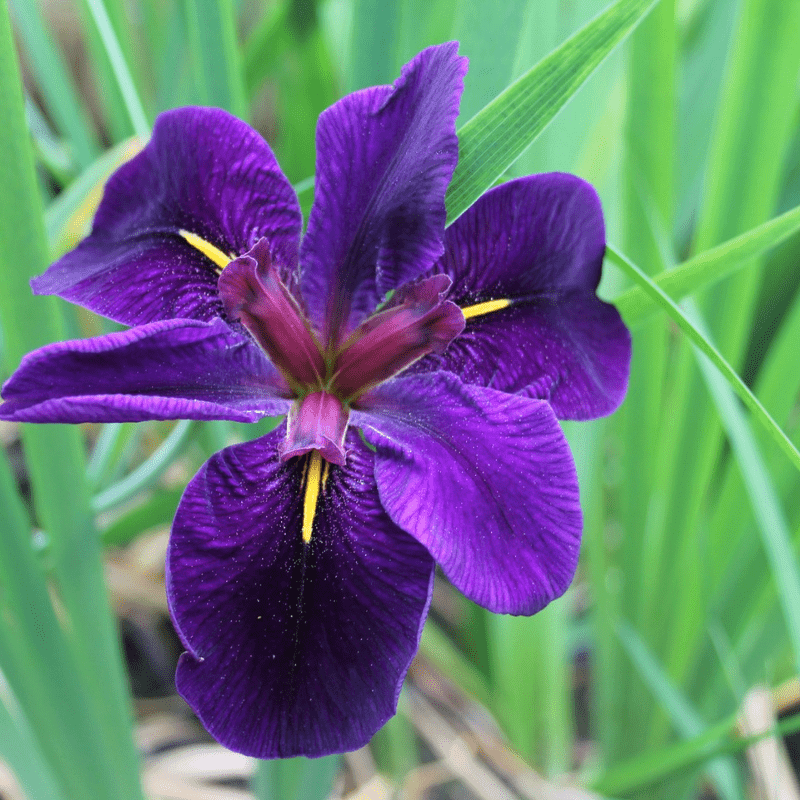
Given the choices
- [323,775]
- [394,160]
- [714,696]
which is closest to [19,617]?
[323,775]

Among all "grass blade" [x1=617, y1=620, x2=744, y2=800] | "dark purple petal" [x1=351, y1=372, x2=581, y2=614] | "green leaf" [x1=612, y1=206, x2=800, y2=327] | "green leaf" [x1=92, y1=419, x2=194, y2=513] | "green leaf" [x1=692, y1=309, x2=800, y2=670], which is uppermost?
"green leaf" [x1=92, y1=419, x2=194, y2=513]

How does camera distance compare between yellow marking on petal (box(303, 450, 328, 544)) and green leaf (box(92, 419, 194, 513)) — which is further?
green leaf (box(92, 419, 194, 513))

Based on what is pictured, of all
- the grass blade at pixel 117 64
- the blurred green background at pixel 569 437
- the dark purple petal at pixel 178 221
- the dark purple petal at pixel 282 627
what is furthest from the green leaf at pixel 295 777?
the grass blade at pixel 117 64

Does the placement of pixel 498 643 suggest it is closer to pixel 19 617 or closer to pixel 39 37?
pixel 19 617

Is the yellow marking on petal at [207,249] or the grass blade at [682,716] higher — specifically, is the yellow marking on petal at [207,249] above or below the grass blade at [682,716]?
above

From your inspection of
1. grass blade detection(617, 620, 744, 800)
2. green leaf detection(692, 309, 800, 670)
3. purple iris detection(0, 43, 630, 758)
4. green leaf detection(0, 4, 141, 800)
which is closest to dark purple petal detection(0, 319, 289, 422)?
purple iris detection(0, 43, 630, 758)

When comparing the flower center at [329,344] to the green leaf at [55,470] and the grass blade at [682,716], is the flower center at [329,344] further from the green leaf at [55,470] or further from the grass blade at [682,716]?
the grass blade at [682,716]

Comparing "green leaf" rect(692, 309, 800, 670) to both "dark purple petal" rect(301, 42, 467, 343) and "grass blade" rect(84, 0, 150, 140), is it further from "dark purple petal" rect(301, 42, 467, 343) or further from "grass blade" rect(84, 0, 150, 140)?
"grass blade" rect(84, 0, 150, 140)
